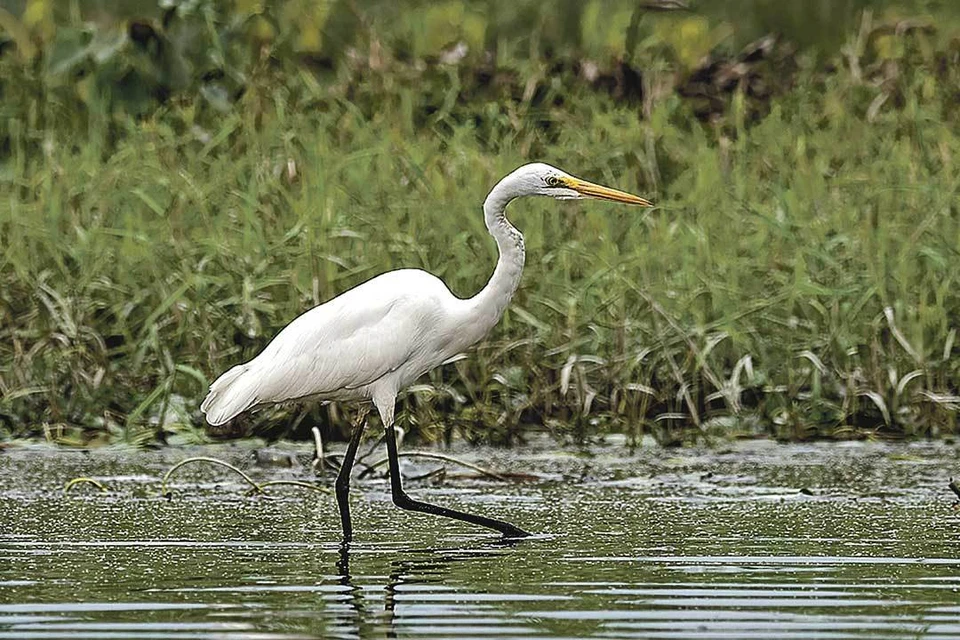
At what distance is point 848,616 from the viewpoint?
172 inches

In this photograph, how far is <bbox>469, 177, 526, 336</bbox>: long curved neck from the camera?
20.5ft

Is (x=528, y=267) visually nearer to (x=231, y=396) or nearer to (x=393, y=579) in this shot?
(x=231, y=396)

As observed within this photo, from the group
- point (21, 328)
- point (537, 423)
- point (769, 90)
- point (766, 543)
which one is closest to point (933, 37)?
point (769, 90)

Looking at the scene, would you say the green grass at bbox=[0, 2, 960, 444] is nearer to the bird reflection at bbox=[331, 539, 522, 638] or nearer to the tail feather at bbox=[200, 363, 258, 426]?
the tail feather at bbox=[200, 363, 258, 426]

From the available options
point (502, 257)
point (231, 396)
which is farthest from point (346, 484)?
point (502, 257)

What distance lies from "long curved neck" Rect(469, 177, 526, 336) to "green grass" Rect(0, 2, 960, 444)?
49.1 inches

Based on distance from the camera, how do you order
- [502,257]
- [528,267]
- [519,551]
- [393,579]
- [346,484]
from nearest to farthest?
[393,579]
[519,551]
[346,484]
[502,257]
[528,267]

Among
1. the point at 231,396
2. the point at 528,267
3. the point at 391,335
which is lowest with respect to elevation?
the point at 231,396

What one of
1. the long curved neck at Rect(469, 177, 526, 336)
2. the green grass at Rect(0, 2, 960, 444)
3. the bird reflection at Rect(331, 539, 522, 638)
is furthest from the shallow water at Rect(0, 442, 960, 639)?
the long curved neck at Rect(469, 177, 526, 336)

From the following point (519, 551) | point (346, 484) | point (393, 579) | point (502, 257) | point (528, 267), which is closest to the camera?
point (393, 579)

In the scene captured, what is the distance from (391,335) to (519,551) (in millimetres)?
999

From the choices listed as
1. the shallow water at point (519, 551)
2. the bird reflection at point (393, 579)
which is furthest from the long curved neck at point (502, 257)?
the bird reflection at point (393, 579)

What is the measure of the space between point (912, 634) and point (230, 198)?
18.2 ft

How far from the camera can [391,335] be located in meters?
6.27
